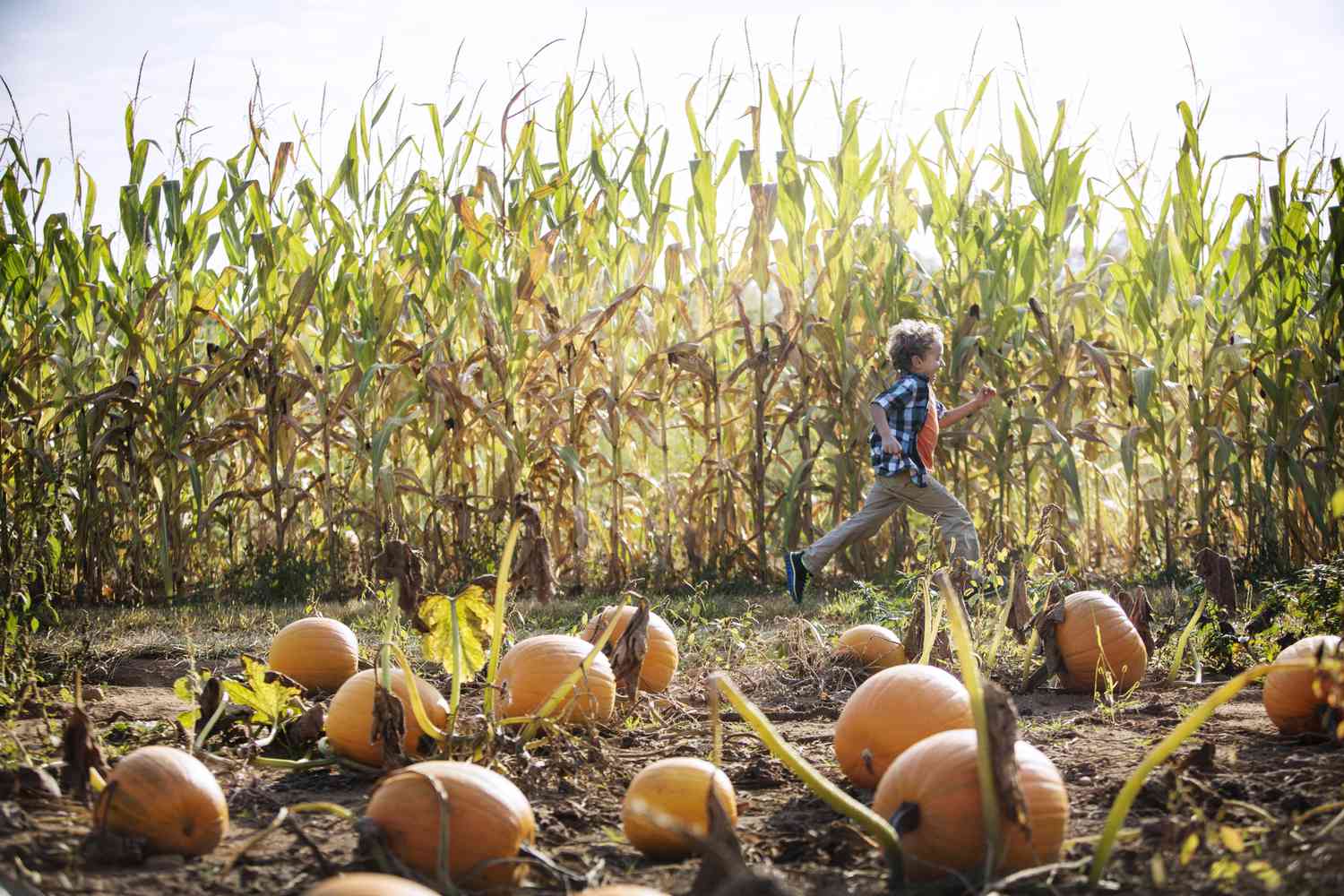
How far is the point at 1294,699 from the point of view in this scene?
3.03 metres

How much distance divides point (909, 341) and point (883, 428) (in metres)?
0.56

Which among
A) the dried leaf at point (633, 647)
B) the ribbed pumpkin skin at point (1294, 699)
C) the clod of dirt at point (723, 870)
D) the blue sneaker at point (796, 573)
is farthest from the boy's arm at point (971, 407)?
the clod of dirt at point (723, 870)

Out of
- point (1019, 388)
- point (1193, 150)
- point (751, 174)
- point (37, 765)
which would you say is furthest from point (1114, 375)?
point (37, 765)

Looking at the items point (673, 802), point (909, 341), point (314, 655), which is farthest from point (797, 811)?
point (909, 341)

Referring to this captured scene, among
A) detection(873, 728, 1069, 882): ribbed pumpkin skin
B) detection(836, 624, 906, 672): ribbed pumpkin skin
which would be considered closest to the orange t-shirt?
detection(836, 624, 906, 672): ribbed pumpkin skin

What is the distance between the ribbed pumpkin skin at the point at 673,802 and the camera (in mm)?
2268

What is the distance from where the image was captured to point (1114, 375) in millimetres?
7781

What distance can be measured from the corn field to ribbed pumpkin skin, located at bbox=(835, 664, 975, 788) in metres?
3.99

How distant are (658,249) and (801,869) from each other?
5.63 metres

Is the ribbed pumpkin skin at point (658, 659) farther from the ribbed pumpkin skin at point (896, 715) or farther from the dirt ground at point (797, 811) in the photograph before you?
the ribbed pumpkin skin at point (896, 715)

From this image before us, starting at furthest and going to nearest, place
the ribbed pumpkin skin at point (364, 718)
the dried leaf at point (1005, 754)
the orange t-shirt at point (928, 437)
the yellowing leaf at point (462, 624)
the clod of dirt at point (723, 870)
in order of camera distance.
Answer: the orange t-shirt at point (928, 437) → the yellowing leaf at point (462, 624) → the ribbed pumpkin skin at point (364, 718) → the dried leaf at point (1005, 754) → the clod of dirt at point (723, 870)

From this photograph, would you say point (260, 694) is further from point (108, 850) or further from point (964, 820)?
point (964, 820)

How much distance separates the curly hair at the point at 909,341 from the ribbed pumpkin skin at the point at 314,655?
3.79 meters

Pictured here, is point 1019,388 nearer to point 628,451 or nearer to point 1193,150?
point 1193,150
